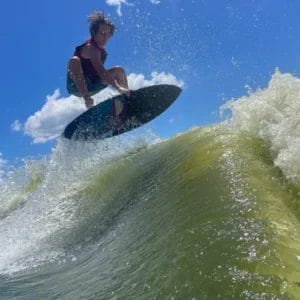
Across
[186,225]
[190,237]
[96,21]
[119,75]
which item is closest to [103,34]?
[96,21]

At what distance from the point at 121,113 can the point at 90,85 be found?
927mm

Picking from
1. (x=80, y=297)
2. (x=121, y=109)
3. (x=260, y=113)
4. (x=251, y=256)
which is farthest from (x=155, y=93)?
(x=251, y=256)

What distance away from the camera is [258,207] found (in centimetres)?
458

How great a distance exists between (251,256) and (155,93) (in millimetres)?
8129

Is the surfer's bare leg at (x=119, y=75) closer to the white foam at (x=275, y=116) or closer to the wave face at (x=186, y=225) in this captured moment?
the wave face at (x=186, y=225)

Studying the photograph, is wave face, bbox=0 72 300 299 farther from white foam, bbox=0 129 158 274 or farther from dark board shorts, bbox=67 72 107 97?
dark board shorts, bbox=67 72 107 97

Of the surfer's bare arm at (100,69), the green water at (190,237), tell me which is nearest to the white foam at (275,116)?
the green water at (190,237)

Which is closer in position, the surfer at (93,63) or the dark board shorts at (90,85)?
the surfer at (93,63)

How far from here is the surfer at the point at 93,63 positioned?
36.1ft

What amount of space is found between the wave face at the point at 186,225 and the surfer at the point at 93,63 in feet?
6.33

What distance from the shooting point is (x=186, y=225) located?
16.1ft

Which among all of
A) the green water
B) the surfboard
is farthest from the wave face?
the surfboard

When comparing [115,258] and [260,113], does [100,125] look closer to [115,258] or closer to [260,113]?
[260,113]

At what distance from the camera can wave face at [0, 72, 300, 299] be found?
11.9 feet
